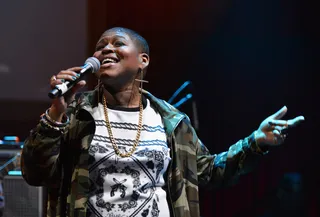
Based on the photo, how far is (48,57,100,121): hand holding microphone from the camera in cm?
168

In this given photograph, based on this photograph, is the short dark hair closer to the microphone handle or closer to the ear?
the ear

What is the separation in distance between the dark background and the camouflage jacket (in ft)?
5.21

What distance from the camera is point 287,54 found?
12.6ft

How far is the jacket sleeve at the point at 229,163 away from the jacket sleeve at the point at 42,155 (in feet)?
2.06

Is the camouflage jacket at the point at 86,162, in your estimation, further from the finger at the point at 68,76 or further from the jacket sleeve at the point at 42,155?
the finger at the point at 68,76

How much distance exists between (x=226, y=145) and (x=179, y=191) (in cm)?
183

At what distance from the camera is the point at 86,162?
195cm

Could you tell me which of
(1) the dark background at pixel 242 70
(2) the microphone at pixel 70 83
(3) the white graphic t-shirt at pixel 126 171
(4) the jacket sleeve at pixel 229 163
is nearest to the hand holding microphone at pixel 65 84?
(2) the microphone at pixel 70 83

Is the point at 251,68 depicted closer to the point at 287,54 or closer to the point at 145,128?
the point at 287,54

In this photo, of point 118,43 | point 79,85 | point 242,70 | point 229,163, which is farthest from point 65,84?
point 242,70

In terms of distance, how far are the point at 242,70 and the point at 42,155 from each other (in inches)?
91.8

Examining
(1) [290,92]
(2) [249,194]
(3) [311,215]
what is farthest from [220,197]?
(1) [290,92]

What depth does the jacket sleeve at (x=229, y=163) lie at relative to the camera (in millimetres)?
2154

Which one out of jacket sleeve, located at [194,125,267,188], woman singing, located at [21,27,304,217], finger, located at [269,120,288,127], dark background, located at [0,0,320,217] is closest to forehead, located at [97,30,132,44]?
woman singing, located at [21,27,304,217]
